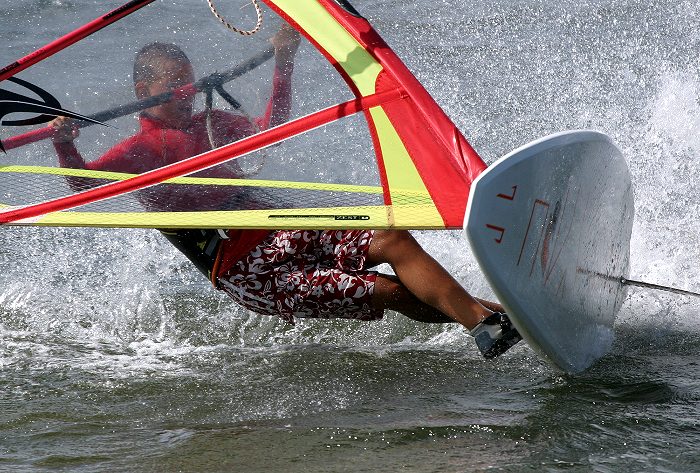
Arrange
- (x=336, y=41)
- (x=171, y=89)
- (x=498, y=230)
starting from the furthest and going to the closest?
(x=171, y=89), (x=336, y=41), (x=498, y=230)

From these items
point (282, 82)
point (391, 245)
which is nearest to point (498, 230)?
point (391, 245)

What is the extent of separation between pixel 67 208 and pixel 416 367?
134 centimetres

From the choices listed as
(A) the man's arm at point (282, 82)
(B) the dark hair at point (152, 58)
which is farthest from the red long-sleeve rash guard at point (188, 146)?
(B) the dark hair at point (152, 58)

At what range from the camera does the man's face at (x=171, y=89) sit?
3.19 m

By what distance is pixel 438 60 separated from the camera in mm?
6703

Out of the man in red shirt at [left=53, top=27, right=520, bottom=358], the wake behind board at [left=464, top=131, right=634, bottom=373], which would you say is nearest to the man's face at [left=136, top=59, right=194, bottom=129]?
the man in red shirt at [left=53, top=27, right=520, bottom=358]

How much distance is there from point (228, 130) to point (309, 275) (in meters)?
0.59

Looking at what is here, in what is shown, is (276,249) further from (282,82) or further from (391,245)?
(282,82)

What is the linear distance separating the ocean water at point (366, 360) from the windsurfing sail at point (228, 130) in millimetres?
377

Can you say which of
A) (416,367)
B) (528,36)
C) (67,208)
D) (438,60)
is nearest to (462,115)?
(438,60)

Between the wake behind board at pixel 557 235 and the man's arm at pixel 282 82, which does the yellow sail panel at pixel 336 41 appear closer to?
the man's arm at pixel 282 82

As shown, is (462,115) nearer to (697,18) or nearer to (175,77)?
(697,18)

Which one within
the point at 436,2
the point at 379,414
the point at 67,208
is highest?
the point at 436,2

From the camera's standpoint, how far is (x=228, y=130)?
3.15 m
